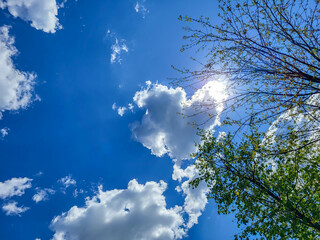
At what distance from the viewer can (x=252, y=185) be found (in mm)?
10641

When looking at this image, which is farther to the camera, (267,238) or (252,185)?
(252,185)

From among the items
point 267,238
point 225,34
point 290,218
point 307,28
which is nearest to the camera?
point 307,28

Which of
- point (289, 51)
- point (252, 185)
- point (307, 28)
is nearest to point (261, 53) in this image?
point (289, 51)

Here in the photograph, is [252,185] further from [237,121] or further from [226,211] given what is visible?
[237,121]

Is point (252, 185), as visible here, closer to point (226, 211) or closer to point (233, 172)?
point (233, 172)

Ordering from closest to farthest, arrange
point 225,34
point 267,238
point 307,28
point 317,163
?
point 307,28 < point 225,34 < point 317,163 < point 267,238

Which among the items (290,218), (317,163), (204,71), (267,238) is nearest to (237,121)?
(204,71)

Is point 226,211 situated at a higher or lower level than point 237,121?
lower

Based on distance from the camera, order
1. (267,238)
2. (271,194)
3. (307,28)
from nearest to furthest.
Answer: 1. (307,28)
2. (267,238)
3. (271,194)

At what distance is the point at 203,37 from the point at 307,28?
3066mm

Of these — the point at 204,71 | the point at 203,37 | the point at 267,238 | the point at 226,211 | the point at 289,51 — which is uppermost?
the point at 203,37

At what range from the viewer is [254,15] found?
5250 millimetres

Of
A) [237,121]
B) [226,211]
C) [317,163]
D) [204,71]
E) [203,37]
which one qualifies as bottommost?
[317,163]

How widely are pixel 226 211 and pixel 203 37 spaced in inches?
384
